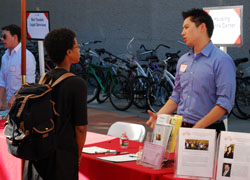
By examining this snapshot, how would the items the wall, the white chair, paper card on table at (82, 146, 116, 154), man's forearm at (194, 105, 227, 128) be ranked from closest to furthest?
man's forearm at (194, 105, 227, 128) < paper card on table at (82, 146, 116, 154) < the white chair < the wall

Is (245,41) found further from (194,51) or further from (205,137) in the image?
(205,137)

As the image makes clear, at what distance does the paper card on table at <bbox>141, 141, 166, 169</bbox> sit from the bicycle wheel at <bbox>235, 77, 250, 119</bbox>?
245 inches

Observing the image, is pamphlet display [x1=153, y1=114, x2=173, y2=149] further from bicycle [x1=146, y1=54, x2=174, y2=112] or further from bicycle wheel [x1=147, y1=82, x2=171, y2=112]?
bicycle wheel [x1=147, y1=82, x2=171, y2=112]

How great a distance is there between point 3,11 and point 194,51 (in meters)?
16.0

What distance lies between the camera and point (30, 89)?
301 cm

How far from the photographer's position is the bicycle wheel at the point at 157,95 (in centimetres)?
1003

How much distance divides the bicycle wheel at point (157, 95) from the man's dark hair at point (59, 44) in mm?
6833

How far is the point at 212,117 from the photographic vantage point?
359 cm

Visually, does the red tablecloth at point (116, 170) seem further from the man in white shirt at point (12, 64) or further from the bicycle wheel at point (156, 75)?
the bicycle wheel at point (156, 75)

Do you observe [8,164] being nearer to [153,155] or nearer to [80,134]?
[80,134]

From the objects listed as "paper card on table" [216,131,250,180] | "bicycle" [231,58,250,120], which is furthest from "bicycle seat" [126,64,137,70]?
"paper card on table" [216,131,250,180]

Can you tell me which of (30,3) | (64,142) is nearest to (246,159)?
(64,142)

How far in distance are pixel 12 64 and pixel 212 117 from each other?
108 inches

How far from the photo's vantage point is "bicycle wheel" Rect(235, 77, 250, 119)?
9312 millimetres
